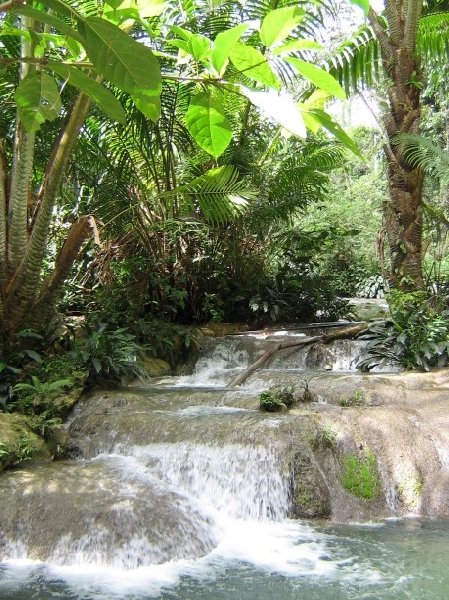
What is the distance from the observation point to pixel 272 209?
30.5 ft

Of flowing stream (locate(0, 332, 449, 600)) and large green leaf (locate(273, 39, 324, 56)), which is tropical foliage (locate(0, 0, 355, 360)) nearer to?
large green leaf (locate(273, 39, 324, 56))

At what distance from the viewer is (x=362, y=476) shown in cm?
473

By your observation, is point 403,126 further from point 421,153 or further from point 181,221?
point 181,221

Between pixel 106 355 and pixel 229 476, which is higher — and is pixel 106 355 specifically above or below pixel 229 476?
above

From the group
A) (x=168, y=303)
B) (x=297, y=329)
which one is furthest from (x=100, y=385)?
(x=297, y=329)

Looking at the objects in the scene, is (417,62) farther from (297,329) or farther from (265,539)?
(265,539)

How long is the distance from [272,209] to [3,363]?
501 centimetres

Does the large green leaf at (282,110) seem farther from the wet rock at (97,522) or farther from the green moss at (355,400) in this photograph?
the green moss at (355,400)

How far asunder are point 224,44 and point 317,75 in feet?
0.41

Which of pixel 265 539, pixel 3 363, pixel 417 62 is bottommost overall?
pixel 265 539

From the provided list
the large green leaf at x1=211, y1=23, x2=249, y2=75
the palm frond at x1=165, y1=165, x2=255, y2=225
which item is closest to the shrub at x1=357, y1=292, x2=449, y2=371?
the palm frond at x1=165, y1=165, x2=255, y2=225

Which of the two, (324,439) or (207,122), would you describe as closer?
(207,122)

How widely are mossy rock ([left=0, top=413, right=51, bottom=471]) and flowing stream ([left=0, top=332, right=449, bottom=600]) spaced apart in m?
0.23

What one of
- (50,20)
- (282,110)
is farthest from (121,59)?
(282,110)
